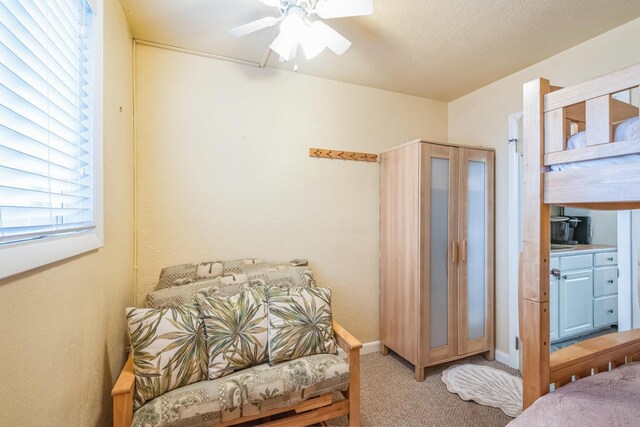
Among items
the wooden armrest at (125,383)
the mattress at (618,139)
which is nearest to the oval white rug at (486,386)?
the mattress at (618,139)

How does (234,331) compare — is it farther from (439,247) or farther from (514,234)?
(514,234)

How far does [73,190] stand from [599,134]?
189cm

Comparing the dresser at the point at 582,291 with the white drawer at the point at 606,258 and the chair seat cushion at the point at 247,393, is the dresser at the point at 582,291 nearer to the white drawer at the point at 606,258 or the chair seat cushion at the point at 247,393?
the white drawer at the point at 606,258

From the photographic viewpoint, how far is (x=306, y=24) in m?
1.51

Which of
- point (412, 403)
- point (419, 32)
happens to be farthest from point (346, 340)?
point (419, 32)

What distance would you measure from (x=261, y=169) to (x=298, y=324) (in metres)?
1.26

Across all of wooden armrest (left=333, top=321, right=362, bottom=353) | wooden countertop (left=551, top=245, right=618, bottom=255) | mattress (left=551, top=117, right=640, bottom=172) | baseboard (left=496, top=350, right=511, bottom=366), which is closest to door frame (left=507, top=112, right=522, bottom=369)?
baseboard (left=496, top=350, right=511, bottom=366)

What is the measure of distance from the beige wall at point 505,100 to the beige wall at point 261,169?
0.50 m

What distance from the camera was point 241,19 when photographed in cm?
170

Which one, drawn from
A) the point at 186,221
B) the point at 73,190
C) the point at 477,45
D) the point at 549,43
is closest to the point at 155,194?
the point at 186,221

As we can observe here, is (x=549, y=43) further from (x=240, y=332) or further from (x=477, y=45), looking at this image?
(x=240, y=332)

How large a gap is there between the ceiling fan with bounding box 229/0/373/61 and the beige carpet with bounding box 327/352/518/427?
7.74 ft

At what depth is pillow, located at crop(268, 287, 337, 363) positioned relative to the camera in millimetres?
1553

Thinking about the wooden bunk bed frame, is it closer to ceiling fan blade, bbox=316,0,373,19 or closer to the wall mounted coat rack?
ceiling fan blade, bbox=316,0,373,19
